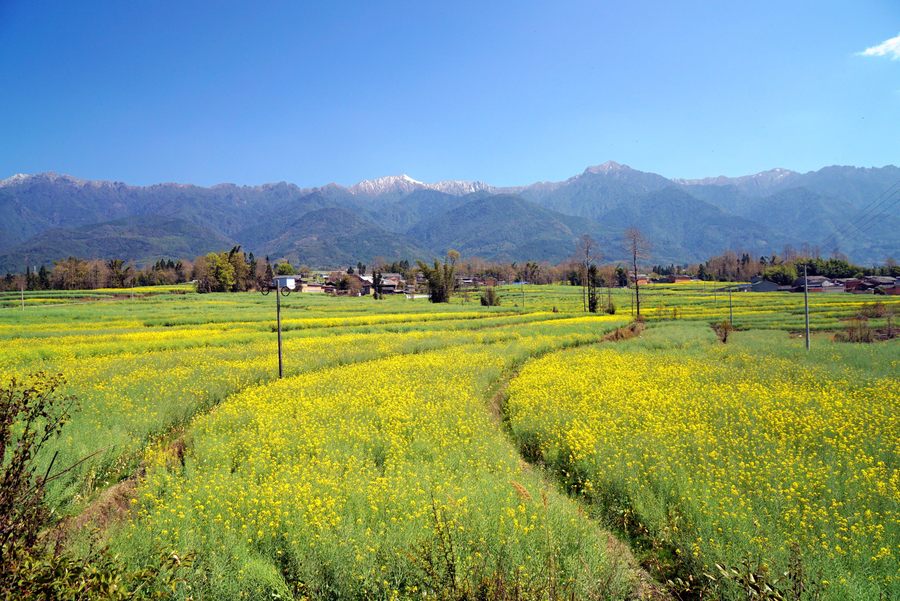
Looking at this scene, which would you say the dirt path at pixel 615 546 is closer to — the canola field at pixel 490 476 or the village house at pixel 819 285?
the canola field at pixel 490 476

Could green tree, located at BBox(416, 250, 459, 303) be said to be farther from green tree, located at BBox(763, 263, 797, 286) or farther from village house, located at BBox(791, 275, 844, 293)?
green tree, located at BBox(763, 263, 797, 286)

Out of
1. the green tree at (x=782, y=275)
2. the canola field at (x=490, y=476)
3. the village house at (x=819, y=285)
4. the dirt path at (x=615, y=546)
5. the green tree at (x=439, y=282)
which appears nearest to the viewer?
the canola field at (x=490, y=476)

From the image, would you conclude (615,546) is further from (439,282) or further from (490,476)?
(439,282)

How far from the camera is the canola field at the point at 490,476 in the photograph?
6234mm

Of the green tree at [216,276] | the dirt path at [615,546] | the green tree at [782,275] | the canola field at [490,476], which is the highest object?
the green tree at [216,276]

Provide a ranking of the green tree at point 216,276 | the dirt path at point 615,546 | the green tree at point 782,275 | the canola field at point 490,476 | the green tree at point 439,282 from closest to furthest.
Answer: the canola field at point 490,476
the dirt path at point 615,546
the green tree at point 439,282
the green tree at point 216,276
the green tree at point 782,275

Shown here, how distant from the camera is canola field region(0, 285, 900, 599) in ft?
20.5

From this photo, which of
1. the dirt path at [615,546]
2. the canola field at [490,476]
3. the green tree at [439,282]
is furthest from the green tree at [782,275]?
the dirt path at [615,546]

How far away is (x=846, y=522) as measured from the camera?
23.8 ft

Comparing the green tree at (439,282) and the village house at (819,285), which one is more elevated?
the green tree at (439,282)

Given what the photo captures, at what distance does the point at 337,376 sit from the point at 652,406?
40.8 feet

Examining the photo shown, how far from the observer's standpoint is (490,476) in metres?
9.20

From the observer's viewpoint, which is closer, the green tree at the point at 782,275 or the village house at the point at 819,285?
the village house at the point at 819,285

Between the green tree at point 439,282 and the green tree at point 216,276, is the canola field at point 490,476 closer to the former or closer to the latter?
the green tree at point 439,282
